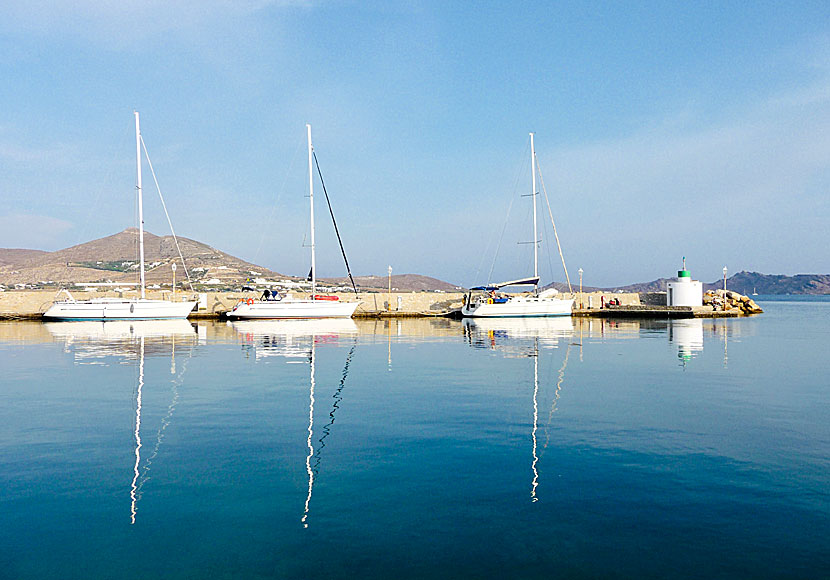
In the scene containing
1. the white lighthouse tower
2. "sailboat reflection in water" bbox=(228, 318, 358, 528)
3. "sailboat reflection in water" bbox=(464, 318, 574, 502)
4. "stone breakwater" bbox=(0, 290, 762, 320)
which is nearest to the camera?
"sailboat reflection in water" bbox=(228, 318, 358, 528)

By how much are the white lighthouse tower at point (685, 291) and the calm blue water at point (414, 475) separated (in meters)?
50.2

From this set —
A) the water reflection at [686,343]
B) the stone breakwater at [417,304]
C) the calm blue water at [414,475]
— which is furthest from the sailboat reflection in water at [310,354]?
the water reflection at [686,343]

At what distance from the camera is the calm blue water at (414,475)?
6344mm

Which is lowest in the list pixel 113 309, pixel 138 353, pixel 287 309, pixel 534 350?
pixel 534 350

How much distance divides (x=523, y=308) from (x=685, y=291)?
2088 centimetres

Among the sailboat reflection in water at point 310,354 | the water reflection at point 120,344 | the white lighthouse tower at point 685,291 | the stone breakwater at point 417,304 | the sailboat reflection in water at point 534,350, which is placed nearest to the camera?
the sailboat reflection in water at point 310,354

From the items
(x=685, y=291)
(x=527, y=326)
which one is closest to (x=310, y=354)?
(x=527, y=326)

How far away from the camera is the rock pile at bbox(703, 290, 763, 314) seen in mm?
71375

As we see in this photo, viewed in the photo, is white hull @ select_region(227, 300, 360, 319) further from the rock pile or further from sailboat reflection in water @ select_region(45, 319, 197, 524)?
the rock pile

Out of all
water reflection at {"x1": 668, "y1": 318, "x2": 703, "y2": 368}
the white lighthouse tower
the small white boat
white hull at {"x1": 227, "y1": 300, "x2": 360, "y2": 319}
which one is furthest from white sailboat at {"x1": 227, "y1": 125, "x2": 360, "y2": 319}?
the white lighthouse tower

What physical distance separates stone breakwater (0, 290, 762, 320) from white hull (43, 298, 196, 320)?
4.60 metres

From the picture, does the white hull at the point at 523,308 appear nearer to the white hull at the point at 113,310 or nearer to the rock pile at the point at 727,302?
the rock pile at the point at 727,302

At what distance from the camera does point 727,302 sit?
243 feet

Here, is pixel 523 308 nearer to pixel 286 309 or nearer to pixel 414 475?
pixel 286 309
